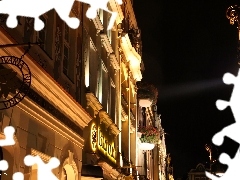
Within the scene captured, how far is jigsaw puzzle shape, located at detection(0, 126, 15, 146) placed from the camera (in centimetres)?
822

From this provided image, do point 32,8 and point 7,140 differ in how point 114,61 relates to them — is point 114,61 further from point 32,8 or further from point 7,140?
point 7,140

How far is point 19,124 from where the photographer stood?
9000 mm

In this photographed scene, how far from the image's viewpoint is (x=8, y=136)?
8.37 metres

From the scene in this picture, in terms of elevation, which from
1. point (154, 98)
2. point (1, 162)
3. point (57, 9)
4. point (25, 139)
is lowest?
point (1, 162)

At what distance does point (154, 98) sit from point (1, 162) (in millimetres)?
21037

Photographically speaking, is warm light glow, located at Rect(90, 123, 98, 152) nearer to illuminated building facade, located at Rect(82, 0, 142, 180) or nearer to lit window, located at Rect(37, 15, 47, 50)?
illuminated building facade, located at Rect(82, 0, 142, 180)

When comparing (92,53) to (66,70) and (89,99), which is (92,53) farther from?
(66,70)

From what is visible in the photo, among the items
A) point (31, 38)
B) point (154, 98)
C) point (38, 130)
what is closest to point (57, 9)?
point (31, 38)

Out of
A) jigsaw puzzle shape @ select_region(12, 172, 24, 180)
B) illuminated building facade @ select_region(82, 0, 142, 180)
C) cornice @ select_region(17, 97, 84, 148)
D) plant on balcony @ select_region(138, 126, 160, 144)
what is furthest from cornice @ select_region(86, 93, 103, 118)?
plant on balcony @ select_region(138, 126, 160, 144)

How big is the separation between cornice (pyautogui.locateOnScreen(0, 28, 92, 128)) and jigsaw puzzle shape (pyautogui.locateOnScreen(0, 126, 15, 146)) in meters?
1.05

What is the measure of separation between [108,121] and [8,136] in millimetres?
9709

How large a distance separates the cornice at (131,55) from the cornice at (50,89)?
408 inches

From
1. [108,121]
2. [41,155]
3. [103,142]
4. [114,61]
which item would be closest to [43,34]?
[41,155]

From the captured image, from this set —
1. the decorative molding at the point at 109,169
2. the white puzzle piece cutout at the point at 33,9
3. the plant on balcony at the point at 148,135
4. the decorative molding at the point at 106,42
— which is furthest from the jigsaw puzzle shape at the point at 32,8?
the plant on balcony at the point at 148,135
